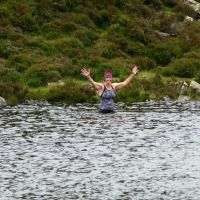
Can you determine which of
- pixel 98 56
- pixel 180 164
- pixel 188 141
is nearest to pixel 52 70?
pixel 98 56

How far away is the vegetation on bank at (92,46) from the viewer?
40094 mm

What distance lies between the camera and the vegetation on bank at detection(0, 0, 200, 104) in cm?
4009

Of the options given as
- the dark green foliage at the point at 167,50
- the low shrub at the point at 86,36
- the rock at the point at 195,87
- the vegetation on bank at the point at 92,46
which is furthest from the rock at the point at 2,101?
the dark green foliage at the point at 167,50

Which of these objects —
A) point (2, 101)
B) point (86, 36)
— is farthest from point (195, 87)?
point (86, 36)

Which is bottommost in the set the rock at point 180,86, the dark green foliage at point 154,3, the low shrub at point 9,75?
the low shrub at point 9,75

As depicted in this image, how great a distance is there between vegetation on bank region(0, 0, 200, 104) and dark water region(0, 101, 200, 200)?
473cm

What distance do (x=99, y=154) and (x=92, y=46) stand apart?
26594mm

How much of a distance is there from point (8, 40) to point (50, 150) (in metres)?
23.7

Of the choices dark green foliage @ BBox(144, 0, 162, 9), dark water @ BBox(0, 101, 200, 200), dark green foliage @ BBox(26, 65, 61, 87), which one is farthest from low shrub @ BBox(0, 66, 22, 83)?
dark green foliage @ BBox(144, 0, 162, 9)

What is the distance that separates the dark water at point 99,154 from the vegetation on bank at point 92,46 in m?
4.73

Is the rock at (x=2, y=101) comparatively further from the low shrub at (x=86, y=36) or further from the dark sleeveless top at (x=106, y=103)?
the low shrub at (x=86, y=36)

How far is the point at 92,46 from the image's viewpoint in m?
49.9

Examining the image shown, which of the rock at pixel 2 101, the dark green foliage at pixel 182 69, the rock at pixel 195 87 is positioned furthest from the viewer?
the dark green foliage at pixel 182 69

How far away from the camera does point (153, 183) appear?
2019 cm
